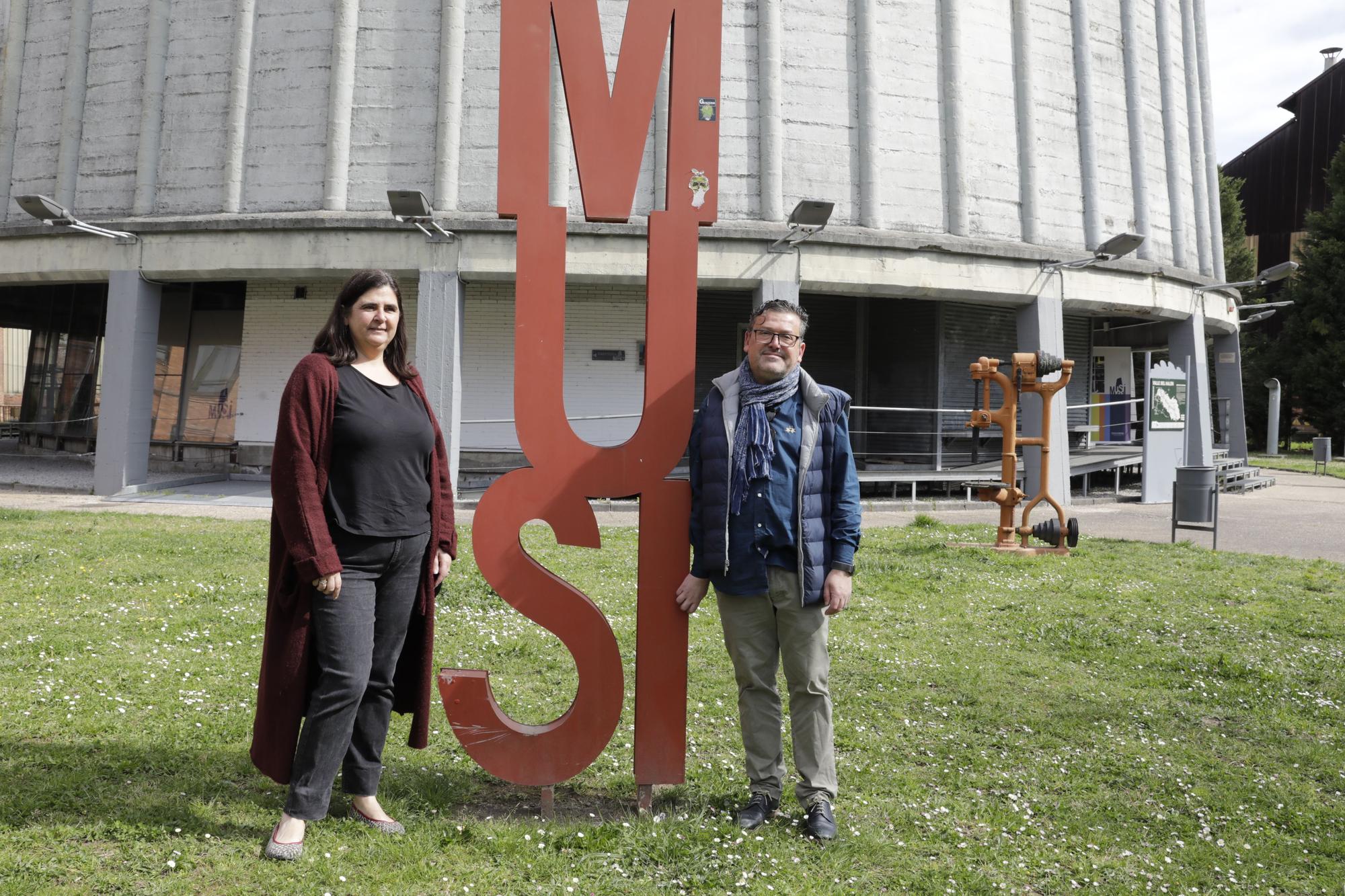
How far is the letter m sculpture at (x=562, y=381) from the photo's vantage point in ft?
12.8

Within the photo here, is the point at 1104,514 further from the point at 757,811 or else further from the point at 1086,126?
the point at 757,811

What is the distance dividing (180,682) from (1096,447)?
20.0m

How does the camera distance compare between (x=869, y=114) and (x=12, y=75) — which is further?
(x=12, y=75)

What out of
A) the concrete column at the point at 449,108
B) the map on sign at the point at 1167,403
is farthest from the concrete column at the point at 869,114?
the concrete column at the point at 449,108

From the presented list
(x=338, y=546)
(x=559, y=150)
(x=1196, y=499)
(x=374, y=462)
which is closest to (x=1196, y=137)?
(x=1196, y=499)

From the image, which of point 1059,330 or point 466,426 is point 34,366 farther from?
point 1059,330

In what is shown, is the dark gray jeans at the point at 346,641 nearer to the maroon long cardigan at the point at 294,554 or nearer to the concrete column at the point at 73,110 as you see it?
the maroon long cardigan at the point at 294,554

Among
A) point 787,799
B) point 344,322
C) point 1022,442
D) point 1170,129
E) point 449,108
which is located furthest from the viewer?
point 1170,129

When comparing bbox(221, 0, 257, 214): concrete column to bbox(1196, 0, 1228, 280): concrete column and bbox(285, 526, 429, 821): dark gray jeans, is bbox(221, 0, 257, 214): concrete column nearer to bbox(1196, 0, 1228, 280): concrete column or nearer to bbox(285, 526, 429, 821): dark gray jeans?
bbox(285, 526, 429, 821): dark gray jeans

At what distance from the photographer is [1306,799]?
13.7 feet

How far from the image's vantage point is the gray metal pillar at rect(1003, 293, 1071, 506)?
16047mm

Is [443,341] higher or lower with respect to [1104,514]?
higher

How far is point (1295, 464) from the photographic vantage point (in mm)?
26250

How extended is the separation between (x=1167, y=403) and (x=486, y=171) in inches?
467
